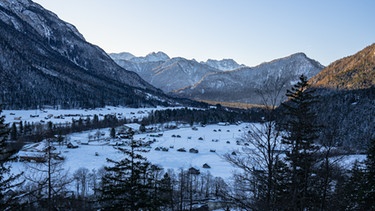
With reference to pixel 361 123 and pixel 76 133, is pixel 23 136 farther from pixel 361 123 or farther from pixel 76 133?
pixel 361 123

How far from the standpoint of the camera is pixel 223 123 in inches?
5330

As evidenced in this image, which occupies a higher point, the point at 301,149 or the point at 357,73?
the point at 357,73

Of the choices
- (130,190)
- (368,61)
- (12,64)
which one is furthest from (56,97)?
(368,61)

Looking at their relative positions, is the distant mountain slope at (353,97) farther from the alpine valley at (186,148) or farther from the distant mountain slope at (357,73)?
the alpine valley at (186,148)

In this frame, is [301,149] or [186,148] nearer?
[301,149]

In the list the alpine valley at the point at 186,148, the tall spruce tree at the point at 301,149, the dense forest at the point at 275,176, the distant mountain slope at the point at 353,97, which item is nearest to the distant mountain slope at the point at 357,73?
the distant mountain slope at the point at 353,97

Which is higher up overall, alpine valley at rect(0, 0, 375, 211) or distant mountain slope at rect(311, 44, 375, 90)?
distant mountain slope at rect(311, 44, 375, 90)

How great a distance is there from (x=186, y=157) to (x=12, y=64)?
490 ft

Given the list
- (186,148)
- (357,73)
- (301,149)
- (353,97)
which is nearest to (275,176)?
(301,149)

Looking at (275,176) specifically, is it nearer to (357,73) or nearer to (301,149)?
(301,149)

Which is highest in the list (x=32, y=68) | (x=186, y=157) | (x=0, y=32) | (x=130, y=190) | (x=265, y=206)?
(x=0, y=32)

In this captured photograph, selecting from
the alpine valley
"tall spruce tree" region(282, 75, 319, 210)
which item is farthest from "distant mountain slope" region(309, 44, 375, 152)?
"tall spruce tree" region(282, 75, 319, 210)

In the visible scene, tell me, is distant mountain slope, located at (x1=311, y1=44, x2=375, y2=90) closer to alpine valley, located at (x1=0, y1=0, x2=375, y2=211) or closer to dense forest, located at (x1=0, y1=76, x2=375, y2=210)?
alpine valley, located at (x1=0, y1=0, x2=375, y2=211)

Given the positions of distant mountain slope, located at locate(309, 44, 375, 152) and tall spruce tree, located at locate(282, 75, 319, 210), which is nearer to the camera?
tall spruce tree, located at locate(282, 75, 319, 210)
